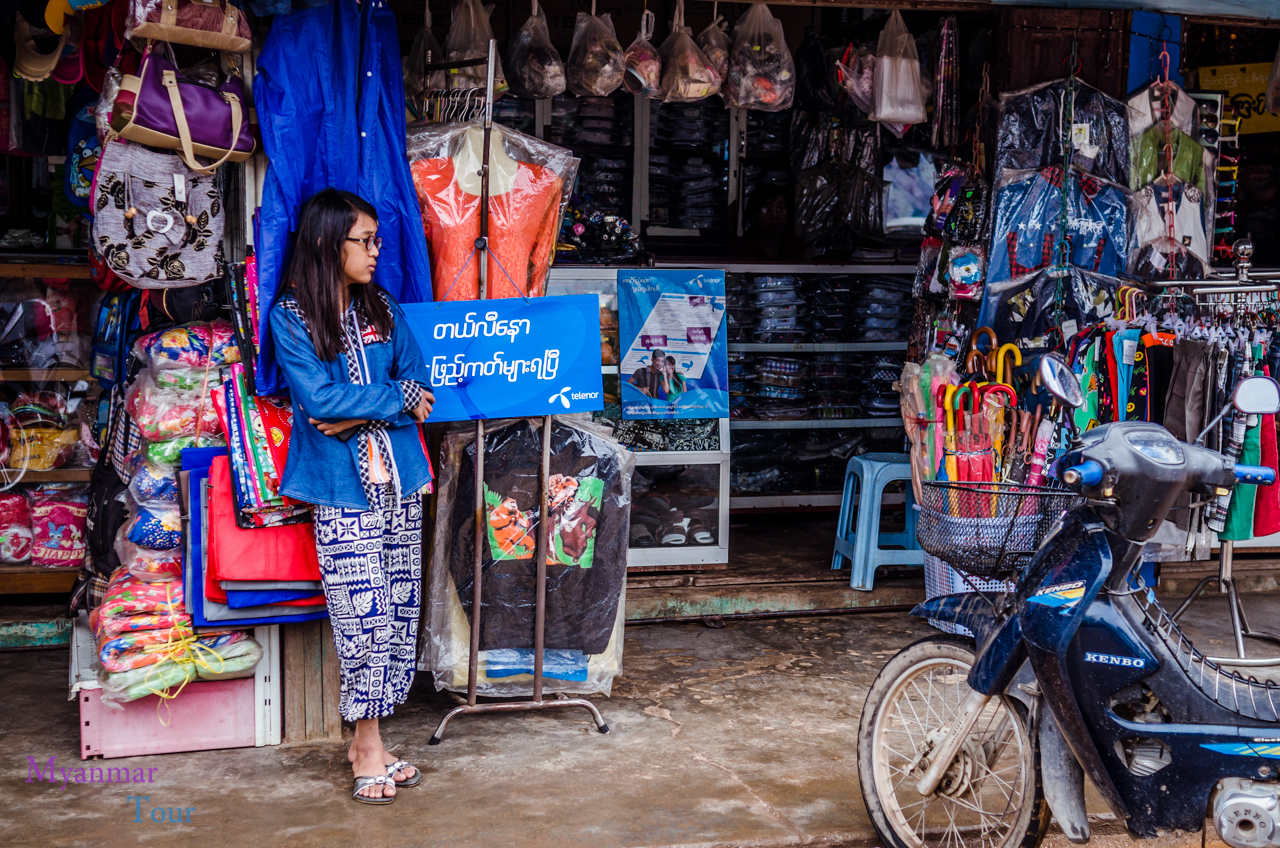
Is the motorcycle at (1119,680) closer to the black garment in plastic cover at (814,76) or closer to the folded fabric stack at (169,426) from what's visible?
the folded fabric stack at (169,426)

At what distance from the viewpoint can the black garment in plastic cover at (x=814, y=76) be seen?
5.88 meters

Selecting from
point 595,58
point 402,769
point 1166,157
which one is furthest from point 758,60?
point 402,769

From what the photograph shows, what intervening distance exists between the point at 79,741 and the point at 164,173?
196cm

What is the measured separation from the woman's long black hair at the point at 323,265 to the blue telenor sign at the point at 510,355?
1.33ft

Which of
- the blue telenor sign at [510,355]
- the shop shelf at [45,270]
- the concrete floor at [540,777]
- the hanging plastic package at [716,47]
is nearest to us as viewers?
the concrete floor at [540,777]

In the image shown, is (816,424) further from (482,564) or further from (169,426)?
(169,426)

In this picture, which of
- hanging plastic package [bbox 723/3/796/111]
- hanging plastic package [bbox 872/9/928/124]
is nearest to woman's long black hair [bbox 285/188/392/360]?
hanging plastic package [bbox 723/3/796/111]

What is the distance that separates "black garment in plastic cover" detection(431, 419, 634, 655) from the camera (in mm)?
4004

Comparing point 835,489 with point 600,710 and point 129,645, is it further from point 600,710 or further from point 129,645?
point 129,645

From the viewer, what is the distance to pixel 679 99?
5.00 meters

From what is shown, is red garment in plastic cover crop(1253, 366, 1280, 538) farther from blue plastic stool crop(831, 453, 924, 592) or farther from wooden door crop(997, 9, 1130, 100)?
wooden door crop(997, 9, 1130, 100)

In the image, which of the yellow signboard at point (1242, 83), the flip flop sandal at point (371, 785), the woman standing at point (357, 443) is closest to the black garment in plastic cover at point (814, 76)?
the yellow signboard at point (1242, 83)

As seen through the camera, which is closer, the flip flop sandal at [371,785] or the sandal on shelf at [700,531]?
the flip flop sandal at [371,785]

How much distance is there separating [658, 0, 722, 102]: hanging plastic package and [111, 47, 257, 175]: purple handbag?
2.07 m
